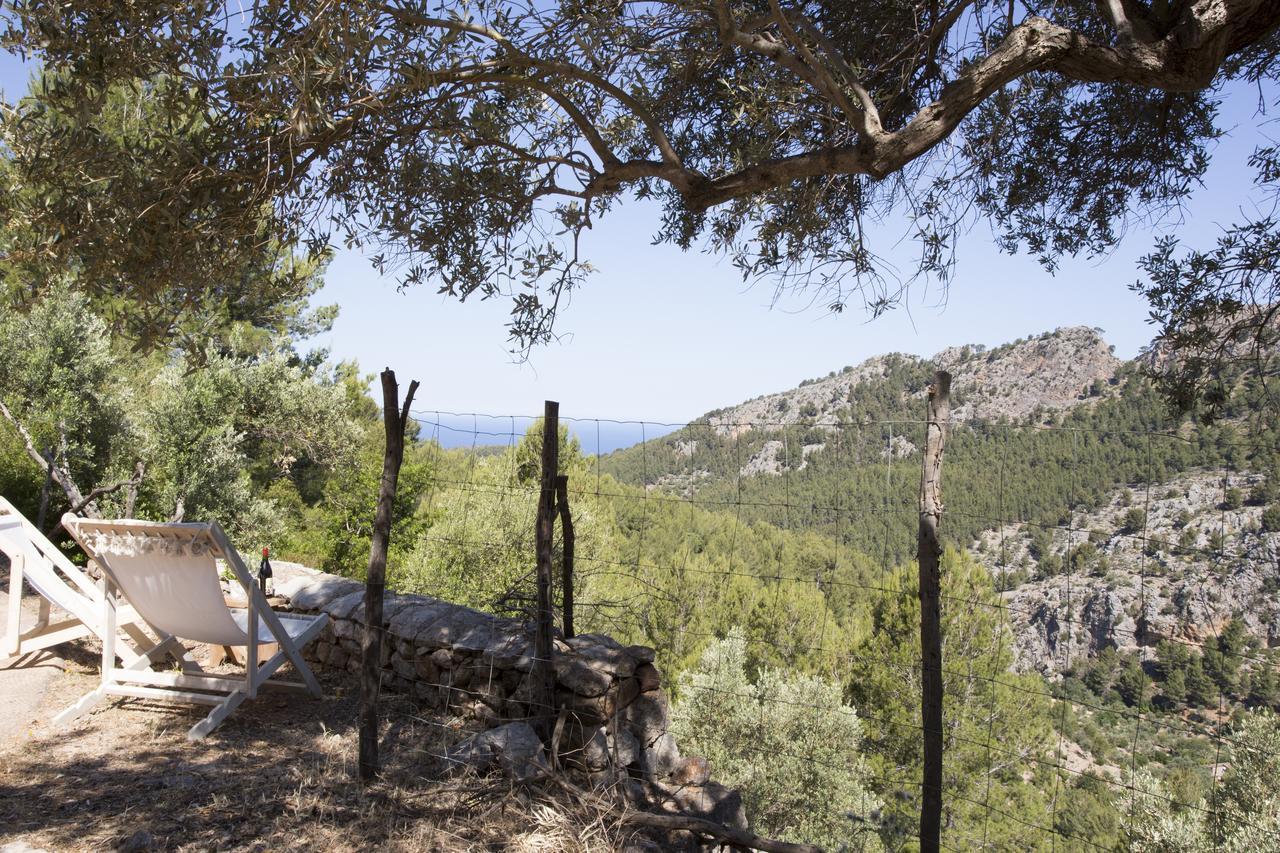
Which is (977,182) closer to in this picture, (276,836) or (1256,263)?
(1256,263)

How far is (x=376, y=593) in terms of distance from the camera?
349 centimetres

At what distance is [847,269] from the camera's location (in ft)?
16.3

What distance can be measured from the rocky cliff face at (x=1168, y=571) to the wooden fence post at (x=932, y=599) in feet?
1.98

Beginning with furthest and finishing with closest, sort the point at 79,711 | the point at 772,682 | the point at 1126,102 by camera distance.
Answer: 1. the point at 772,682
2. the point at 1126,102
3. the point at 79,711

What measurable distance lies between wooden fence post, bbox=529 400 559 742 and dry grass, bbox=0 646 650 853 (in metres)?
0.47

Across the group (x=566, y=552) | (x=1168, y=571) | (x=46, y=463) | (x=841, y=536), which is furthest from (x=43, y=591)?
(x=841, y=536)

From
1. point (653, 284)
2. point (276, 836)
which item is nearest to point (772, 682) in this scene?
point (653, 284)

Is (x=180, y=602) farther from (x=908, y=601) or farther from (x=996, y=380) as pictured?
(x=996, y=380)

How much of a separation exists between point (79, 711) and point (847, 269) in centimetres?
484

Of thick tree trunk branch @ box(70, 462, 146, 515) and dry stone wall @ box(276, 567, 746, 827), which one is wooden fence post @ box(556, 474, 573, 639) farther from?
thick tree trunk branch @ box(70, 462, 146, 515)

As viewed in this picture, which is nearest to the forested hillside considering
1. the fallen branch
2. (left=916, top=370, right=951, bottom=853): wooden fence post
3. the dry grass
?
(left=916, top=370, right=951, bottom=853): wooden fence post

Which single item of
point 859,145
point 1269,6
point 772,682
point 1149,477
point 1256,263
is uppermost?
point 1269,6

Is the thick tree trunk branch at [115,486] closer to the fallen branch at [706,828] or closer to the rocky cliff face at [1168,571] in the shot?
the fallen branch at [706,828]

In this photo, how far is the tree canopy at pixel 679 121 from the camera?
3.11 meters
